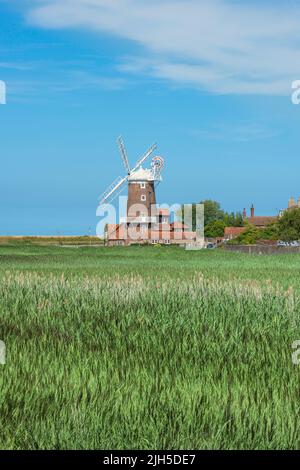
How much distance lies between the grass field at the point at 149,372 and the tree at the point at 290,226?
9568cm

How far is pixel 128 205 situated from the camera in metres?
110

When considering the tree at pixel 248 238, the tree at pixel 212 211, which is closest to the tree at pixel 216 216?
the tree at pixel 212 211

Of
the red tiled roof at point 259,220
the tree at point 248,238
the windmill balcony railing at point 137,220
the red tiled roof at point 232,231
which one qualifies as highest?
the red tiled roof at point 259,220

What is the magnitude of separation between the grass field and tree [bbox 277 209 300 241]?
95.7 m

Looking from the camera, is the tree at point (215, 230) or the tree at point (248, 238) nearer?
the tree at point (248, 238)

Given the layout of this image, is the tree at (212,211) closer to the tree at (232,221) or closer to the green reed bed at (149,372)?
the tree at (232,221)

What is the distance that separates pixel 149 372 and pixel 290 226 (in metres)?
107

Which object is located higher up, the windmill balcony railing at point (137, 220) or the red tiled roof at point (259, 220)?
the red tiled roof at point (259, 220)

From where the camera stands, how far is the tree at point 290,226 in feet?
371

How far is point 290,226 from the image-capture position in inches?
4540

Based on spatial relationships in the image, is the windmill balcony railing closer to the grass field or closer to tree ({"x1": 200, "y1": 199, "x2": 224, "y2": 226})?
tree ({"x1": 200, "y1": 199, "x2": 224, "y2": 226})
